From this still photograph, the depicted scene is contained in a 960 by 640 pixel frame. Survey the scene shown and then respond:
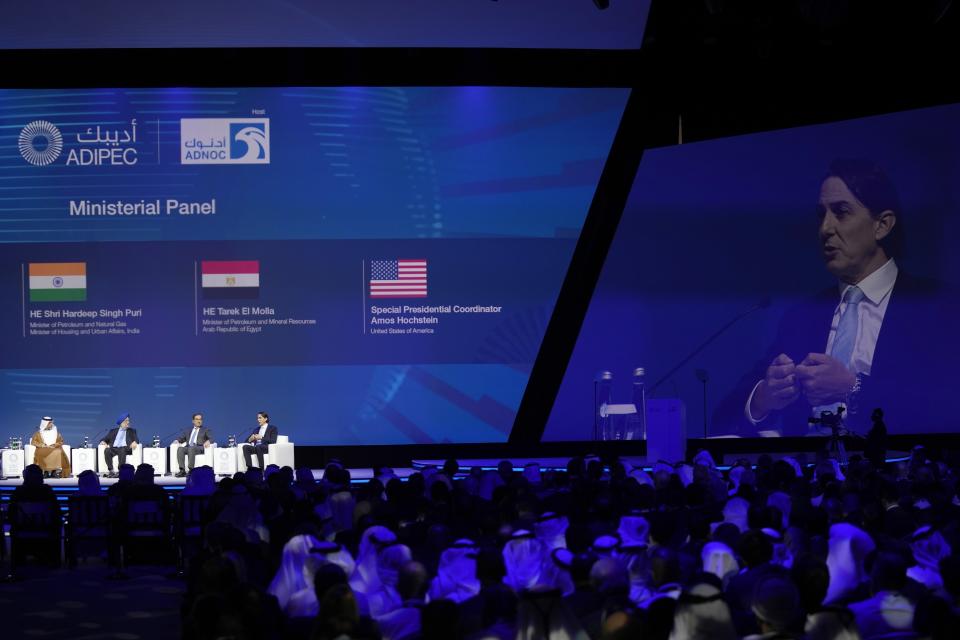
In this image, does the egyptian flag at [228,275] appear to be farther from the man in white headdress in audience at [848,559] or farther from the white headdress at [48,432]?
the man in white headdress in audience at [848,559]

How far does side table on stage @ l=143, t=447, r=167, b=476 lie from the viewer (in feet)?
55.9

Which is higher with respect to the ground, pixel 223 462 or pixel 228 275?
pixel 228 275

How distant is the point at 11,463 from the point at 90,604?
7.62m

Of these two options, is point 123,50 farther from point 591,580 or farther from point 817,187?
point 591,580

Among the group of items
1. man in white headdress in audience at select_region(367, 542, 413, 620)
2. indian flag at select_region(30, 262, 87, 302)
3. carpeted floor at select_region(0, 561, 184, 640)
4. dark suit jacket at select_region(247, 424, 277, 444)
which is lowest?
carpeted floor at select_region(0, 561, 184, 640)

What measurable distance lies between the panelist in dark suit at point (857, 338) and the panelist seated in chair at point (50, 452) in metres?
9.51

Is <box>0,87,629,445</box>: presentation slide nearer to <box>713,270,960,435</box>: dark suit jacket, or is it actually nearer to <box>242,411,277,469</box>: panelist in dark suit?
<box>242,411,277,469</box>: panelist in dark suit

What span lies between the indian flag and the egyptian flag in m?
1.76

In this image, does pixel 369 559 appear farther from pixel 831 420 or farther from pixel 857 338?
pixel 857 338

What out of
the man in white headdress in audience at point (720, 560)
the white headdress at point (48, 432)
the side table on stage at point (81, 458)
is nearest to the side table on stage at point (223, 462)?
the side table on stage at point (81, 458)

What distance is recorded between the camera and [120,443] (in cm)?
1711

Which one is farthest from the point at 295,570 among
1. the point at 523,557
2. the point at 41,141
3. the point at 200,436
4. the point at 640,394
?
the point at 41,141

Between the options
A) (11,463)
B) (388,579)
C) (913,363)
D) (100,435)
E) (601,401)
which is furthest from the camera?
(601,401)

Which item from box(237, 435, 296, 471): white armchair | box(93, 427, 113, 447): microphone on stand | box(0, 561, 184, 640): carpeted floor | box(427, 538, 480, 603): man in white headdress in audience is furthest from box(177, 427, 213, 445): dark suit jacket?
box(427, 538, 480, 603): man in white headdress in audience
